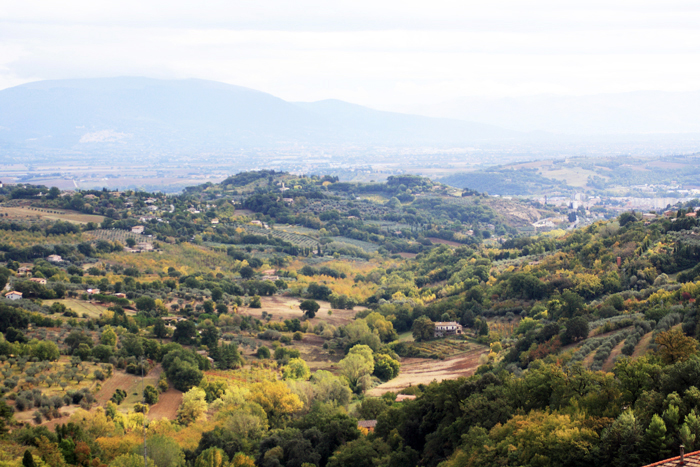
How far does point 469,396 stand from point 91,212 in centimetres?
7885

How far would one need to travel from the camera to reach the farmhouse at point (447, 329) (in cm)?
4591

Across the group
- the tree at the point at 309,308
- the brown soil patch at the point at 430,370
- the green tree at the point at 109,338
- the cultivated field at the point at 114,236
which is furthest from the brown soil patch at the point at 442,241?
the green tree at the point at 109,338

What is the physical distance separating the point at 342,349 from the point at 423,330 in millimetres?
5801

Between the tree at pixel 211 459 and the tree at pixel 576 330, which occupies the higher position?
the tree at pixel 576 330

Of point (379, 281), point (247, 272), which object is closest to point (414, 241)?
point (379, 281)

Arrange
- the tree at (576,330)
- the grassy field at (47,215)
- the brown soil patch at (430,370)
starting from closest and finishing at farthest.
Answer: the tree at (576,330) → the brown soil patch at (430,370) → the grassy field at (47,215)

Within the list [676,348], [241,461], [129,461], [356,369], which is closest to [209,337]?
[356,369]

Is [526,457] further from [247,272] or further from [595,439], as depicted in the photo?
[247,272]

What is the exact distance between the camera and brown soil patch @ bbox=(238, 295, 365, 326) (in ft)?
175

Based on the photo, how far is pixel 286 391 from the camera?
3183 centimetres

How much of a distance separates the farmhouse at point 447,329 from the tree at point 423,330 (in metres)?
0.37

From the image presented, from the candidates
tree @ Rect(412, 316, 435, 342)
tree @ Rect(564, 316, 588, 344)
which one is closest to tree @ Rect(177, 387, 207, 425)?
tree @ Rect(564, 316, 588, 344)

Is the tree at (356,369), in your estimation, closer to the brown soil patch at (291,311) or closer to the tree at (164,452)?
the brown soil patch at (291,311)

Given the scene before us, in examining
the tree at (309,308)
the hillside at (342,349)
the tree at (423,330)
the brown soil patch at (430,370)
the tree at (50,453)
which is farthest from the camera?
the tree at (309,308)
